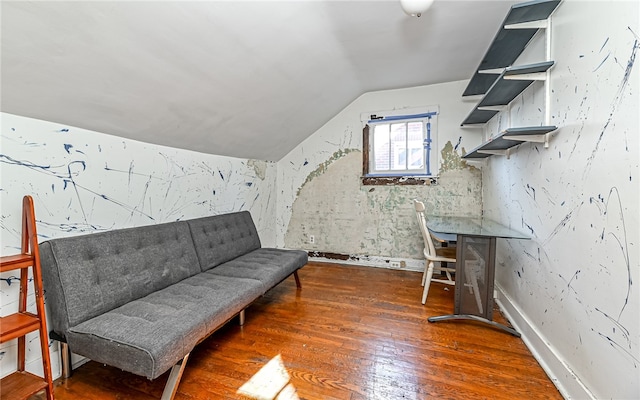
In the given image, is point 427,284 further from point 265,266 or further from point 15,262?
point 15,262

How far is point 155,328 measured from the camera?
127 cm

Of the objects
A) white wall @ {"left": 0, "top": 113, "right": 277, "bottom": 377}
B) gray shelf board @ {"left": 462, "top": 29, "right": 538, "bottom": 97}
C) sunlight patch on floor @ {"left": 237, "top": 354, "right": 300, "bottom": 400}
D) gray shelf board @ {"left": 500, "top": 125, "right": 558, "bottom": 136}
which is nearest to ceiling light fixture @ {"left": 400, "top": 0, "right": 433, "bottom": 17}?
gray shelf board @ {"left": 462, "top": 29, "right": 538, "bottom": 97}

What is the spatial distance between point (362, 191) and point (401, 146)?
31.7 inches

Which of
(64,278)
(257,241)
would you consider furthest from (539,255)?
(64,278)

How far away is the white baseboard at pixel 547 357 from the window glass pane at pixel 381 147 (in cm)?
207

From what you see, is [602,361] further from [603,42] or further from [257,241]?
[257,241]

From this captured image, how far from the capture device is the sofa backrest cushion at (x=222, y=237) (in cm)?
229

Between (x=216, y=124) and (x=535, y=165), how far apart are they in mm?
2558

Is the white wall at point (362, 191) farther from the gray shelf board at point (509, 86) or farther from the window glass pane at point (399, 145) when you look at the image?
the gray shelf board at point (509, 86)

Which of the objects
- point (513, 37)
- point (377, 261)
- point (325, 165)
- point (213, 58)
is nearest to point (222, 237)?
point (213, 58)

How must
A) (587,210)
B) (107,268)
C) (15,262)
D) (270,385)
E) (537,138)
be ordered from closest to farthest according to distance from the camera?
(15,262) → (587,210) → (270,385) → (107,268) → (537,138)

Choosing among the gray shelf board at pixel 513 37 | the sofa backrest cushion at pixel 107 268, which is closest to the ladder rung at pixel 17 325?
the sofa backrest cushion at pixel 107 268

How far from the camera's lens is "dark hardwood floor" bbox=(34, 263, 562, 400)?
1.41 m

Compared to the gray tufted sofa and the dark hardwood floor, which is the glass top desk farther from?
the gray tufted sofa
